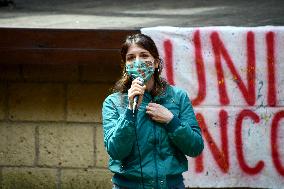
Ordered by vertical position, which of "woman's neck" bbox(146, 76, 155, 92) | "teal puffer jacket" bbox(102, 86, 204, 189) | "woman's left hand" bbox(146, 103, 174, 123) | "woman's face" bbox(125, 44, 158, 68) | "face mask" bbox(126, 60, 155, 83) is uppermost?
"woman's face" bbox(125, 44, 158, 68)

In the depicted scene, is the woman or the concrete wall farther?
the concrete wall

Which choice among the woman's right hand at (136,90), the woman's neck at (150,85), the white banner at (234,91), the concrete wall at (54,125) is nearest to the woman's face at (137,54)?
the woman's neck at (150,85)

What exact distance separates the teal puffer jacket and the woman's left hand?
0.03 metres

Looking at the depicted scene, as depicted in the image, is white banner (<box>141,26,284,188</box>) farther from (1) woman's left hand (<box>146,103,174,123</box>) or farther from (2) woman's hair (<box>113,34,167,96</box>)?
(1) woman's left hand (<box>146,103,174,123</box>)

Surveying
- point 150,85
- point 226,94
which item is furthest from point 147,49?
point 226,94

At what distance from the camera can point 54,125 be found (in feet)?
17.8

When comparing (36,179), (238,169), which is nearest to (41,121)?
(36,179)

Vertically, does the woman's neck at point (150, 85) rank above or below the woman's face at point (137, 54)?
below

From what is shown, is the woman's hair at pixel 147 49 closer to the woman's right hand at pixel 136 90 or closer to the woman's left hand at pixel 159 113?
the woman's left hand at pixel 159 113

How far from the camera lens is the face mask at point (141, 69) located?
3.20 m

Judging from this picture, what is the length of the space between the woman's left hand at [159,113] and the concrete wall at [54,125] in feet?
7.01

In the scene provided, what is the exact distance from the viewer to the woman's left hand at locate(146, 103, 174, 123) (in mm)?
3166

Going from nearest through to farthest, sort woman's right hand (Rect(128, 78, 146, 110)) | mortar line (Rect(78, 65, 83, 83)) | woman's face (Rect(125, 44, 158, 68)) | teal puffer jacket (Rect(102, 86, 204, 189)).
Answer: woman's right hand (Rect(128, 78, 146, 110)), teal puffer jacket (Rect(102, 86, 204, 189)), woman's face (Rect(125, 44, 158, 68)), mortar line (Rect(78, 65, 83, 83))

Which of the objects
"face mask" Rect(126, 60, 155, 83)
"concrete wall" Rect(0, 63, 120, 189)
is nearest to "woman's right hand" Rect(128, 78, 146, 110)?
"face mask" Rect(126, 60, 155, 83)
